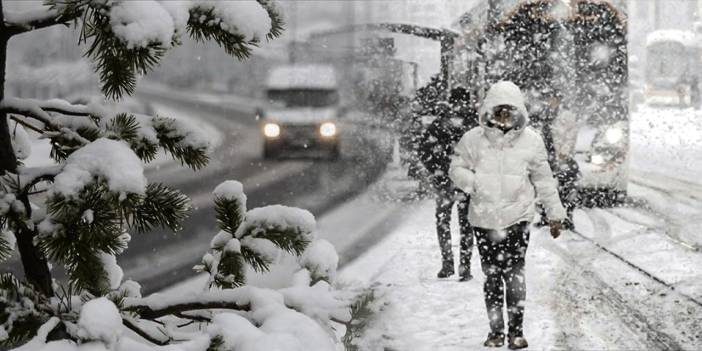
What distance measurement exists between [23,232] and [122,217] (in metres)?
0.23

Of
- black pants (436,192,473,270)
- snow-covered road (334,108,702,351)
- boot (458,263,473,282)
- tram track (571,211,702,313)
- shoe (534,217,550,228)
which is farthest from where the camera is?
shoe (534,217,550,228)

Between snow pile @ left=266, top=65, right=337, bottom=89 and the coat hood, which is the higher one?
snow pile @ left=266, top=65, right=337, bottom=89

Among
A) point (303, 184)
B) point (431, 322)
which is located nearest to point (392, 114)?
point (303, 184)

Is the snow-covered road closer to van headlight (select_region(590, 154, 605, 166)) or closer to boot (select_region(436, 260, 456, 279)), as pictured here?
boot (select_region(436, 260, 456, 279))

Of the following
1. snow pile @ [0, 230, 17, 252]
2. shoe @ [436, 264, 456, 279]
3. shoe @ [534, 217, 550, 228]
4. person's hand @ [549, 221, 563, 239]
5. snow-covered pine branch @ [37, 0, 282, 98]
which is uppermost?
snow-covered pine branch @ [37, 0, 282, 98]

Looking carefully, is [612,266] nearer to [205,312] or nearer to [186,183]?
[205,312]

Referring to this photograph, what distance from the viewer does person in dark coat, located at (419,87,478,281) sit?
5.91 metres

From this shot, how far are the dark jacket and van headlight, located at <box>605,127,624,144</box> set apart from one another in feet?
14.8

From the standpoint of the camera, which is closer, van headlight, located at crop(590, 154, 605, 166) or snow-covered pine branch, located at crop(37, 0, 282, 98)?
snow-covered pine branch, located at crop(37, 0, 282, 98)

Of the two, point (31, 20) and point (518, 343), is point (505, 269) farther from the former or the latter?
point (31, 20)

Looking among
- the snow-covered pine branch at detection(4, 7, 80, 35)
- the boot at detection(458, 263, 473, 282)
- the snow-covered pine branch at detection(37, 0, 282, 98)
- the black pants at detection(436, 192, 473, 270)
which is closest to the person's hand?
the black pants at detection(436, 192, 473, 270)

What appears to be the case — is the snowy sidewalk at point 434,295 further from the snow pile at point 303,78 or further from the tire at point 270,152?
the tire at point 270,152

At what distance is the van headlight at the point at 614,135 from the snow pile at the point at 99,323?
952 cm

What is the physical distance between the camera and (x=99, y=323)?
126cm
